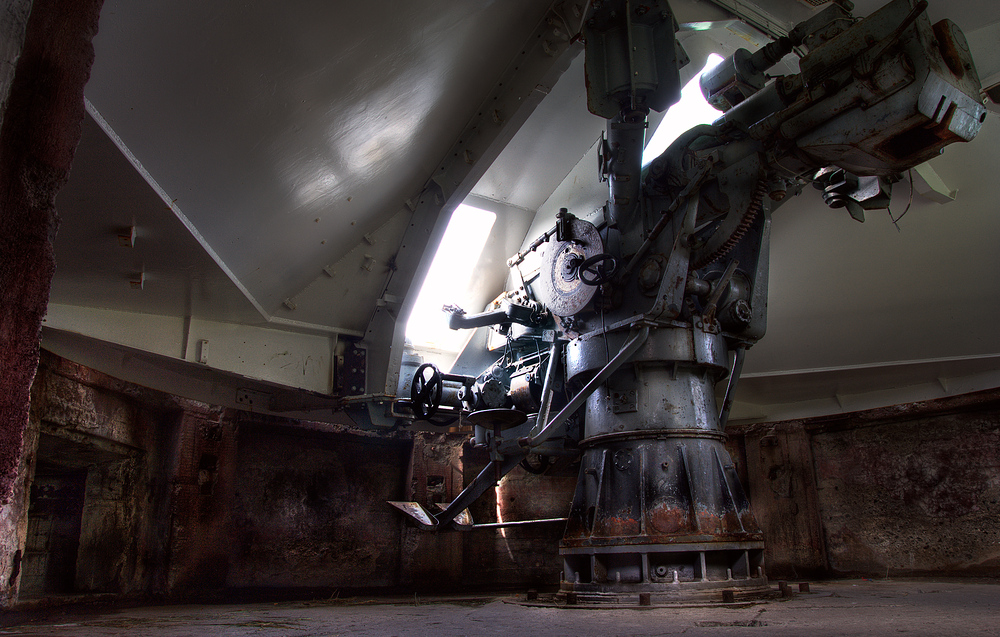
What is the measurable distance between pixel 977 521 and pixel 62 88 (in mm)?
6516

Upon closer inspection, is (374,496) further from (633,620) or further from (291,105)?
(291,105)

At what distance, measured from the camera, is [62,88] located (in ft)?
3.80

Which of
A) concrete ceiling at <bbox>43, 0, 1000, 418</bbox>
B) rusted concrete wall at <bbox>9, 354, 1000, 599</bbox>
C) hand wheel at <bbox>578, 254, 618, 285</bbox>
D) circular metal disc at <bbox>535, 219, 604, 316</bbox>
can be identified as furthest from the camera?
rusted concrete wall at <bbox>9, 354, 1000, 599</bbox>

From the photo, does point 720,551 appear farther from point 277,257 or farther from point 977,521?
point 277,257

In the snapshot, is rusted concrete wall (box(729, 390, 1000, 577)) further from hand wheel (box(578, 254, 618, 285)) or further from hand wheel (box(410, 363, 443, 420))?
hand wheel (box(578, 254, 618, 285))

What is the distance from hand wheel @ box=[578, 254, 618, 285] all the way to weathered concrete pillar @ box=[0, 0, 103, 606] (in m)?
3.26

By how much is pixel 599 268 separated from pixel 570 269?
0.38 metres

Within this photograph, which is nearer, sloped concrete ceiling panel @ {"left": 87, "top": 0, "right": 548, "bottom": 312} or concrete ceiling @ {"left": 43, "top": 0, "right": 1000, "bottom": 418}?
sloped concrete ceiling panel @ {"left": 87, "top": 0, "right": 548, "bottom": 312}

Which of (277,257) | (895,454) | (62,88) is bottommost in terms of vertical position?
(895,454)

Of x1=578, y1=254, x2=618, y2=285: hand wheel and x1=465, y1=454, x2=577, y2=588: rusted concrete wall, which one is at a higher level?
x1=578, y1=254, x2=618, y2=285: hand wheel

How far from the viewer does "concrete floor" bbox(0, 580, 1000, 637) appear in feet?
7.43

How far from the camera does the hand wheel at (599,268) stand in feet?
13.6

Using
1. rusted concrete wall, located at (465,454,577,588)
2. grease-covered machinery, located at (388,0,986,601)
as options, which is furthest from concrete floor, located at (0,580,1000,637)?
rusted concrete wall, located at (465,454,577,588)

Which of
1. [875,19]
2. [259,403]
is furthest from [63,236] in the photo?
[875,19]
